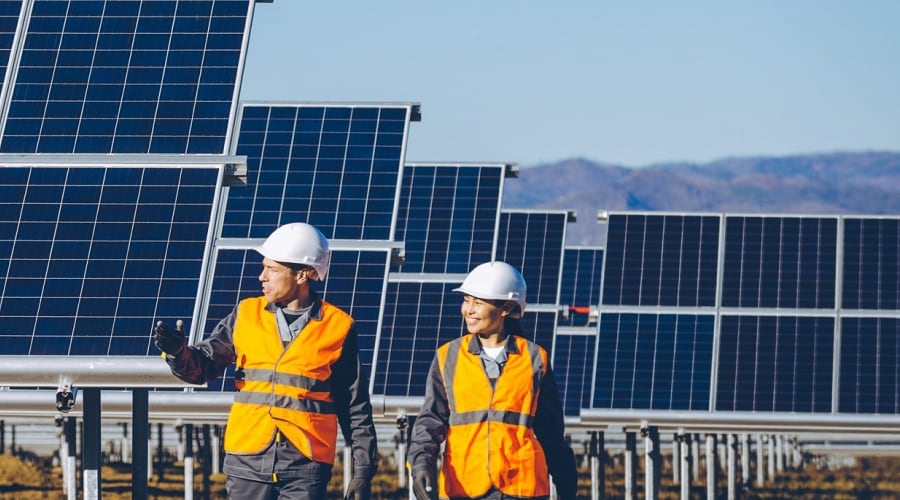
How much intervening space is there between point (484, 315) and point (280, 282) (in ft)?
4.13

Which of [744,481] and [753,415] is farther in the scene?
[744,481]

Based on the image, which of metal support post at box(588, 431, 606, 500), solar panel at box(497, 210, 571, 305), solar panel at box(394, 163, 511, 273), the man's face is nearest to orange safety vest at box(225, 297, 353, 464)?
the man's face

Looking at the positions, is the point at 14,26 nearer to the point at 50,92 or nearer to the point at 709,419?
the point at 50,92

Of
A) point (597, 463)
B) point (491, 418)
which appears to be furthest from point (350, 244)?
point (491, 418)

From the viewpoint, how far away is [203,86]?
18547 mm

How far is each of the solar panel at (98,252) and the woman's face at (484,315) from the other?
15.3ft

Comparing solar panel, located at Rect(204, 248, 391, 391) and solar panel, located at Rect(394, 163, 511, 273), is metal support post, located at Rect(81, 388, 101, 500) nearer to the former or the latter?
solar panel, located at Rect(204, 248, 391, 391)

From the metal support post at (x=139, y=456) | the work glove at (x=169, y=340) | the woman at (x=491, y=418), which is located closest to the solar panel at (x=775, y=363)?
the metal support post at (x=139, y=456)

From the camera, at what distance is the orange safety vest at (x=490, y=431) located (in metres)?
11.0

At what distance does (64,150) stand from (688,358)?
15.9m

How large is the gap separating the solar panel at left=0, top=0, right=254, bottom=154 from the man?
622 centimetres

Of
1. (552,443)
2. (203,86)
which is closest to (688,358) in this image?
(203,86)

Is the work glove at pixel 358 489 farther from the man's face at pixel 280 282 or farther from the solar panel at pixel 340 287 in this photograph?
the solar panel at pixel 340 287

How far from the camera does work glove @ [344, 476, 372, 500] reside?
10.6 meters
